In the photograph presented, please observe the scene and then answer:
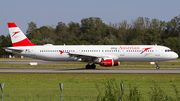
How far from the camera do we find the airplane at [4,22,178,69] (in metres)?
37.2

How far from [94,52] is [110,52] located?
262cm

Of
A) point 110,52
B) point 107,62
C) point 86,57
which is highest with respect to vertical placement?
point 110,52

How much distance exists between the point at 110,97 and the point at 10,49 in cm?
3030

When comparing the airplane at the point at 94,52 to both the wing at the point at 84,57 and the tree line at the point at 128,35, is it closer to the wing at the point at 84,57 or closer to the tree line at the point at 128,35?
the wing at the point at 84,57

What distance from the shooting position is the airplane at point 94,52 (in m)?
37.2

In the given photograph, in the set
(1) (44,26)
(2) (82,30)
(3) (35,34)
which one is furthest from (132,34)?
(1) (44,26)

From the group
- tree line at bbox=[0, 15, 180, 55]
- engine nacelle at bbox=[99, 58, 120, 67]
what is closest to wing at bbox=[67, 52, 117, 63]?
engine nacelle at bbox=[99, 58, 120, 67]

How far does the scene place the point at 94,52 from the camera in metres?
38.2

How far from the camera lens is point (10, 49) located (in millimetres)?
38375

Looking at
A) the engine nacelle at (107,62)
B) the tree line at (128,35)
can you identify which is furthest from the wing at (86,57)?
the tree line at (128,35)

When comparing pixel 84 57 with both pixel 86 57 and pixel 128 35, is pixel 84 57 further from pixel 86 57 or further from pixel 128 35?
pixel 128 35

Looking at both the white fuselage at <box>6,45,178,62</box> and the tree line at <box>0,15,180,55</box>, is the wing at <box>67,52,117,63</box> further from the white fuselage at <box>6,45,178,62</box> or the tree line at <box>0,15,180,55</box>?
the tree line at <box>0,15,180,55</box>

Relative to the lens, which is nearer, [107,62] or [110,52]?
[107,62]

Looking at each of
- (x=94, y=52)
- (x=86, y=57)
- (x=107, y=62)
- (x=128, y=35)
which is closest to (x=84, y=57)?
(x=86, y=57)
